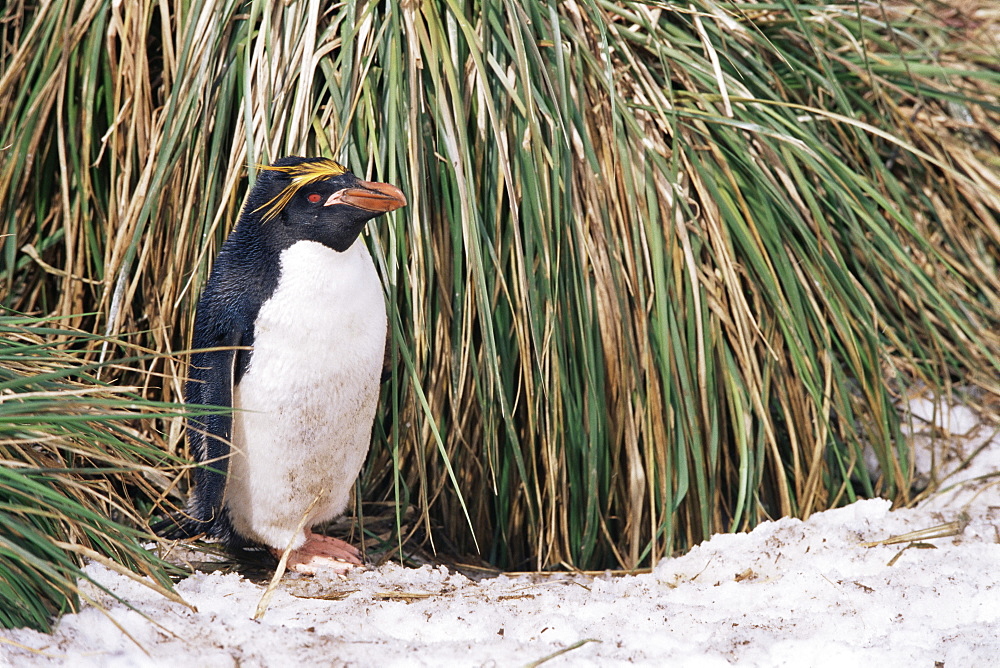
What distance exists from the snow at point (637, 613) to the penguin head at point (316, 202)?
64 centimetres

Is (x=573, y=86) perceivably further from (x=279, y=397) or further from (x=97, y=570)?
(x=97, y=570)

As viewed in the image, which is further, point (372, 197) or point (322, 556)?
point (322, 556)

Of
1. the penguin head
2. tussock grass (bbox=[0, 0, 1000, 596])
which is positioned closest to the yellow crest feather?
the penguin head

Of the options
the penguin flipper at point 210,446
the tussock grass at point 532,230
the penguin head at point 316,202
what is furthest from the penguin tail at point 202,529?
the penguin head at point 316,202

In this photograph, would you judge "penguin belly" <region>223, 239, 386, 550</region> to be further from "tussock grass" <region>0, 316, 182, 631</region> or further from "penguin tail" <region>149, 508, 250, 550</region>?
"tussock grass" <region>0, 316, 182, 631</region>

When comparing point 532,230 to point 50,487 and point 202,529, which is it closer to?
point 202,529

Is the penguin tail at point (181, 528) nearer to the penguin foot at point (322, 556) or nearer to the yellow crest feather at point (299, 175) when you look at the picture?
the penguin foot at point (322, 556)

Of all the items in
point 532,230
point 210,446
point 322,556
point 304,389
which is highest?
point 532,230

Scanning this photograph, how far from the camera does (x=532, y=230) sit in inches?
80.7

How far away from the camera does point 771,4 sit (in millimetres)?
2418

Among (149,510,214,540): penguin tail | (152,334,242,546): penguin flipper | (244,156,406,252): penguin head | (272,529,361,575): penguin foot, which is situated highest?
(244,156,406,252): penguin head

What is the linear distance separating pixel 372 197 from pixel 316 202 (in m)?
0.12

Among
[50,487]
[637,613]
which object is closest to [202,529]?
[50,487]

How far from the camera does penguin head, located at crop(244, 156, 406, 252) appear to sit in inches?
68.6
